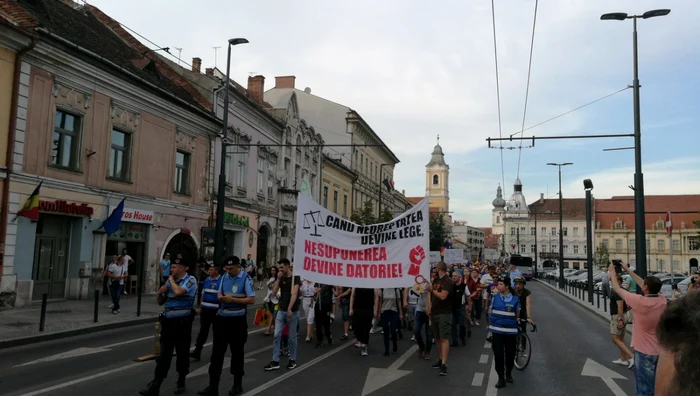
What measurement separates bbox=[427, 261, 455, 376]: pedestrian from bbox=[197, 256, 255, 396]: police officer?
10.1 feet

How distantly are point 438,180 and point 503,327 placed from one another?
401 feet

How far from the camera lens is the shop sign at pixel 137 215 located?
20.1 m

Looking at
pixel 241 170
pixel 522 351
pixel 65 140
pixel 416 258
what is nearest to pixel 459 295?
pixel 522 351

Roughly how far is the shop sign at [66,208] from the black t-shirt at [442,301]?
12.8 meters

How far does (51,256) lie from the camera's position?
57.7 ft

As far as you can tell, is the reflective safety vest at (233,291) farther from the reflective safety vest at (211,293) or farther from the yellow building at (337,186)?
the yellow building at (337,186)

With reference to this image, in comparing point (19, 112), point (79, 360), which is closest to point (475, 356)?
point (79, 360)

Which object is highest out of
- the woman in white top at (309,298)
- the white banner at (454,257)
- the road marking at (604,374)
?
the white banner at (454,257)

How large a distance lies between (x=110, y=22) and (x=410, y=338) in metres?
21.2

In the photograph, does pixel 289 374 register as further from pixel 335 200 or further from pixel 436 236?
pixel 436 236

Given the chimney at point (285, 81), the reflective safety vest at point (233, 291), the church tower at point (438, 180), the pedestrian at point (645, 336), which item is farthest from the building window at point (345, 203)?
the church tower at point (438, 180)

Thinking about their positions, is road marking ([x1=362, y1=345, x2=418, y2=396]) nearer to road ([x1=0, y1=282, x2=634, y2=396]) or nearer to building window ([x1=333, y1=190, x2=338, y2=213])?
road ([x1=0, y1=282, x2=634, y2=396])

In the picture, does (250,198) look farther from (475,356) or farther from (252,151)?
(475,356)

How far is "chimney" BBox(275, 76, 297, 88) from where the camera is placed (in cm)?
4962
